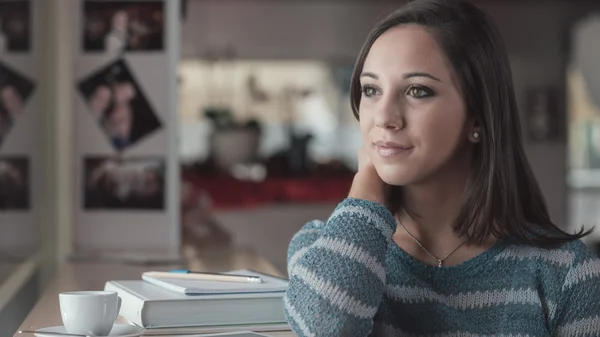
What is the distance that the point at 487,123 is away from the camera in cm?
Answer: 122

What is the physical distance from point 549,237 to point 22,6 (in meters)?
1.08

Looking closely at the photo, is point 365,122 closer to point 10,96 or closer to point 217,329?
point 217,329

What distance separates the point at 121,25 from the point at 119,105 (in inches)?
7.1

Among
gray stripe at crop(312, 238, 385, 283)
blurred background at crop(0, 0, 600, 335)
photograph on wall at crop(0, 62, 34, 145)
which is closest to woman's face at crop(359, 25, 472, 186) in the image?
gray stripe at crop(312, 238, 385, 283)

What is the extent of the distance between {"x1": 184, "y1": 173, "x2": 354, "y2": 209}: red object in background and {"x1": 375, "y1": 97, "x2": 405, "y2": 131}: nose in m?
4.13

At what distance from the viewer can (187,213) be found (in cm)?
260

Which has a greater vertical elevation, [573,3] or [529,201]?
[573,3]

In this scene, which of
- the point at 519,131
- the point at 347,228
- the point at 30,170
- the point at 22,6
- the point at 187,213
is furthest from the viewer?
the point at 187,213

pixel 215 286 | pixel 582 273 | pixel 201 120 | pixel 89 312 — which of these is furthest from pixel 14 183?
pixel 201 120

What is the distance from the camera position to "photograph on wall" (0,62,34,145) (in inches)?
63.6

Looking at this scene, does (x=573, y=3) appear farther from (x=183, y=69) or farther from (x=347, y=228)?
(x=347, y=228)

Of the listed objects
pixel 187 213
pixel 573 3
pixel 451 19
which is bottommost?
pixel 187 213

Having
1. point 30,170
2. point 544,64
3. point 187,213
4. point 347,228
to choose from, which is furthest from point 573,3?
Result: point 347,228

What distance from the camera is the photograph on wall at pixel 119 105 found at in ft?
6.91
